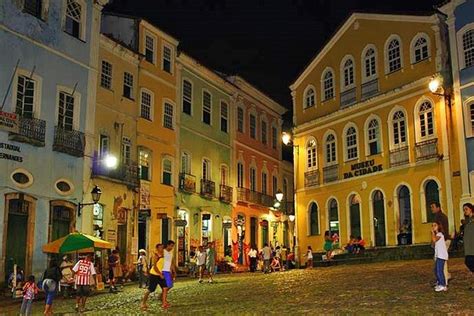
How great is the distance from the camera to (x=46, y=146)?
23.7 metres

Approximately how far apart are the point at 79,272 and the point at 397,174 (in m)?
18.6

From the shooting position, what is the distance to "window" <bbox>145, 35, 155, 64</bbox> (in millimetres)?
31359

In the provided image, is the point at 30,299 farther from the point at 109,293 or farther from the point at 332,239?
the point at 332,239

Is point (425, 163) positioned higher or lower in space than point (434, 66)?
lower

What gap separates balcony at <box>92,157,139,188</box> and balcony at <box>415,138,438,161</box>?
13.3m

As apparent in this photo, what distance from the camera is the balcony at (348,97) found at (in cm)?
3325

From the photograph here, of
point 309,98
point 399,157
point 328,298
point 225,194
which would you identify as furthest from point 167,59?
point 328,298

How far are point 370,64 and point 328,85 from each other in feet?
11.0

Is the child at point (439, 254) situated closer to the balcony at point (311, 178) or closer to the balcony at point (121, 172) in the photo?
the balcony at point (121, 172)

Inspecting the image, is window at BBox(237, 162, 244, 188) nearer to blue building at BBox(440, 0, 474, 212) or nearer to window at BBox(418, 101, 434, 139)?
window at BBox(418, 101, 434, 139)

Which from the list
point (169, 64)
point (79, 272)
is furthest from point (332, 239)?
point (79, 272)

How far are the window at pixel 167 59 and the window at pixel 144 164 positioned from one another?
4.98 meters

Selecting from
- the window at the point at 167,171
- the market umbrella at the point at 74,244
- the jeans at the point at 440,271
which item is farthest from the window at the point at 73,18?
the jeans at the point at 440,271

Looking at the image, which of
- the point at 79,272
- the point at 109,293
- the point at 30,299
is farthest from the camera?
the point at 109,293
